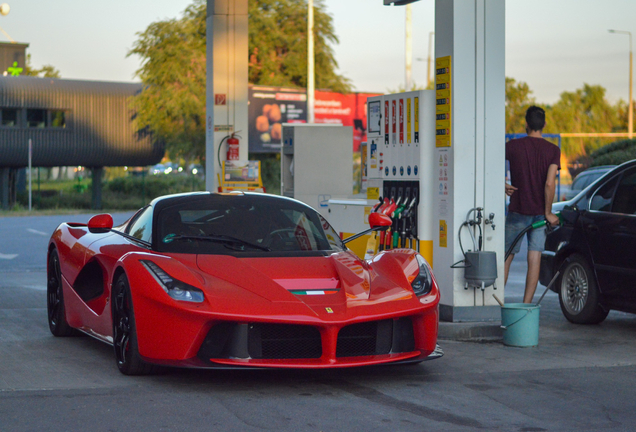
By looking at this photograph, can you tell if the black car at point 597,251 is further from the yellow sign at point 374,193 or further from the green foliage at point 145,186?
the green foliage at point 145,186

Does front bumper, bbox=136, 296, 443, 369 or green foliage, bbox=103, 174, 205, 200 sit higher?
green foliage, bbox=103, 174, 205, 200

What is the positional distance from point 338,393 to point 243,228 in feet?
5.24

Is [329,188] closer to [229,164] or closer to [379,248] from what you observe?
[229,164]

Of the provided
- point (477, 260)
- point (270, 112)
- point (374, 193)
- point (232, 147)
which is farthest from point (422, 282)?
point (270, 112)

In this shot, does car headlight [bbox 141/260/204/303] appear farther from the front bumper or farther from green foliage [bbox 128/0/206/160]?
green foliage [bbox 128/0/206/160]

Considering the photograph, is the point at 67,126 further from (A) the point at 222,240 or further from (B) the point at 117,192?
(A) the point at 222,240

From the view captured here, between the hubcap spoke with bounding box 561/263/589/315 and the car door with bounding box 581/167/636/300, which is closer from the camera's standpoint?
the car door with bounding box 581/167/636/300

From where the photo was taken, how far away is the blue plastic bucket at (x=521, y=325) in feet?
23.8

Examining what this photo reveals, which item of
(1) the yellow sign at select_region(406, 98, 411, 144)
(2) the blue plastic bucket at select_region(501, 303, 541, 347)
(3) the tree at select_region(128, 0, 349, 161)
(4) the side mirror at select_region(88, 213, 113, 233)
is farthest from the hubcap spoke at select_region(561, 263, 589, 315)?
(3) the tree at select_region(128, 0, 349, 161)

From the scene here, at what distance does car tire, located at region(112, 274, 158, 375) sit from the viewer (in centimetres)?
566

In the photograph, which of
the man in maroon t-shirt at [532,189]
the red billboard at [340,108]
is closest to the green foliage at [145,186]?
the red billboard at [340,108]

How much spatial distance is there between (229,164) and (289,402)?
10.8m

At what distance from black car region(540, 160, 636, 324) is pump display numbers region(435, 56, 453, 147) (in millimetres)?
1636

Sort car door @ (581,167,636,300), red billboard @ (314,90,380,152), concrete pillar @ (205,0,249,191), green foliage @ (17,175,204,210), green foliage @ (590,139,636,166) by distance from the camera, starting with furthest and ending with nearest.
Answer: red billboard @ (314,90,380,152) < green foliage @ (17,175,204,210) < green foliage @ (590,139,636,166) < concrete pillar @ (205,0,249,191) < car door @ (581,167,636,300)
